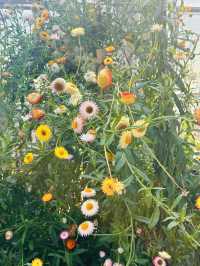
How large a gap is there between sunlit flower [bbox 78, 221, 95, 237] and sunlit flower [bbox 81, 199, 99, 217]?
20 mm

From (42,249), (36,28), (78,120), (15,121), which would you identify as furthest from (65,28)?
(42,249)

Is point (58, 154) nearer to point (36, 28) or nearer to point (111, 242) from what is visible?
point (111, 242)

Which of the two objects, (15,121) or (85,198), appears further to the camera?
(15,121)

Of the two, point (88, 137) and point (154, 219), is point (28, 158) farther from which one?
point (154, 219)

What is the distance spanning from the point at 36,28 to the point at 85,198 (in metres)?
0.82

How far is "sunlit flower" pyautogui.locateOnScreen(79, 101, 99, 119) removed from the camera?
3.52 ft

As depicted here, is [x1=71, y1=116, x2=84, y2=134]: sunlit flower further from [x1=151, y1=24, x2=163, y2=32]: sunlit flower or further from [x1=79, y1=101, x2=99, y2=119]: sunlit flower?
[x1=151, y1=24, x2=163, y2=32]: sunlit flower

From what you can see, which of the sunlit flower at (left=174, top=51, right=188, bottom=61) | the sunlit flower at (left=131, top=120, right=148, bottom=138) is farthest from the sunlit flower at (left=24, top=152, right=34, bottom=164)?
the sunlit flower at (left=174, top=51, right=188, bottom=61)

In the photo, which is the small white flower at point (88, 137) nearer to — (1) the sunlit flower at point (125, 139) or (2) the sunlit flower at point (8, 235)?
(1) the sunlit flower at point (125, 139)

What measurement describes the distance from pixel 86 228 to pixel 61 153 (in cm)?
18

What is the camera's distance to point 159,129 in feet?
3.66

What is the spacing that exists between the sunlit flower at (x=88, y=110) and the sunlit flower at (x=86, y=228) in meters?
0.24

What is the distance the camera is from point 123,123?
1.01 m

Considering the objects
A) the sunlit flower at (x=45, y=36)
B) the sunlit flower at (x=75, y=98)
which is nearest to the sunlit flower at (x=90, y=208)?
the sunlit flower at (x=75, y=98)
